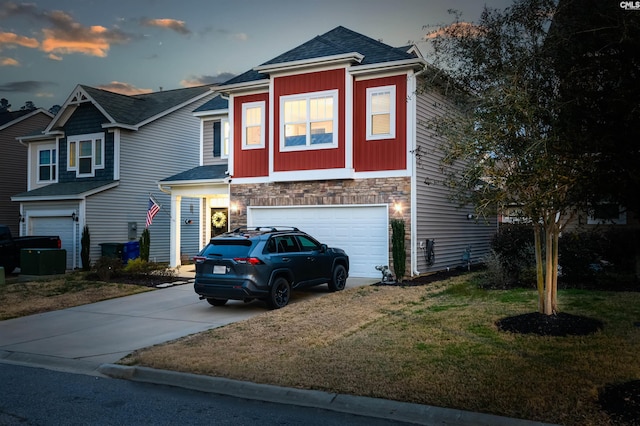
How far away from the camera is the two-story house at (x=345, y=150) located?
641 inches

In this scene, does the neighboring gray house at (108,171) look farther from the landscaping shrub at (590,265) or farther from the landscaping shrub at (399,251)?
the landscaping shrub at (590,265)

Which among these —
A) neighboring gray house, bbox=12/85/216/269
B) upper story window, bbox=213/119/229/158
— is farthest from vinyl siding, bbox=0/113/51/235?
upper story window, bbox=213/119/229/158

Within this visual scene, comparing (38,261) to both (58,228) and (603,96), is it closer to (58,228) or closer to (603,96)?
(58,228)

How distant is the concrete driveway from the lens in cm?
838

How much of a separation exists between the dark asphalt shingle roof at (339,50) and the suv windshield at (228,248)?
25.8ft

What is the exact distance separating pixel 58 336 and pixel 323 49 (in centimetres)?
1186

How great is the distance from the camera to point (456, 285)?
14242 mm

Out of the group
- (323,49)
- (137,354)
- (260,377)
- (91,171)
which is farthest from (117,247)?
(260,377)

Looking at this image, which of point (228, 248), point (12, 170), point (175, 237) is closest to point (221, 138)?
point (175, 237)

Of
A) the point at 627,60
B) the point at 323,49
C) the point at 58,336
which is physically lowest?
the point at 58,336

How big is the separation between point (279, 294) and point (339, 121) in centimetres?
697

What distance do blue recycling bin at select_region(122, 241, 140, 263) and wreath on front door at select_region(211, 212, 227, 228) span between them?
3.49 metres

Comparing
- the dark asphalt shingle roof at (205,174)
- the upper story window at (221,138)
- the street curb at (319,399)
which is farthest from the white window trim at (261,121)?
the street curb at (319,399)

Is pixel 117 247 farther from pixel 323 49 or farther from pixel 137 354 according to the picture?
pixel 137 354
